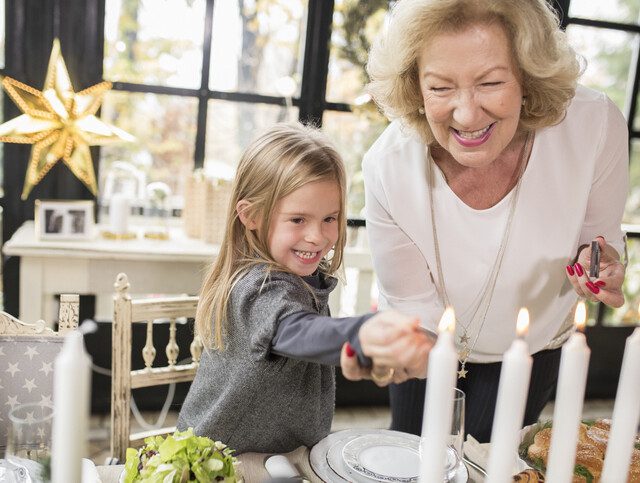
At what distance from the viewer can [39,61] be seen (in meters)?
2.54

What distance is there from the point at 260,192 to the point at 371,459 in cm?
59

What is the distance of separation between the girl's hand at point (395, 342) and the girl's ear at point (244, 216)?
2.22 ft

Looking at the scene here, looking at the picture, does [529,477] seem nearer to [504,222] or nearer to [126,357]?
[504,222]

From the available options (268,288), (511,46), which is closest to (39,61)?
(268,288)

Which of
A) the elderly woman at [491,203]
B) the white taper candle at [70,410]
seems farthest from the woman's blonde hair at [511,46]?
the white taper candle at [70,410]

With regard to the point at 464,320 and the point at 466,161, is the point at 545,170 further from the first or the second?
the point at 464,320

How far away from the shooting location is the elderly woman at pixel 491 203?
1.39 m

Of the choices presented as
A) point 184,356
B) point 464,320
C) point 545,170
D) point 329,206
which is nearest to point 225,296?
point 329,206

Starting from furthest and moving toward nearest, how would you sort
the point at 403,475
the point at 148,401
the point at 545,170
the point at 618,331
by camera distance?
the point at 618,331
the point at 148,401
the point at 545,170
the point at 403,475

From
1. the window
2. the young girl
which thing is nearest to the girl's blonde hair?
the young girl

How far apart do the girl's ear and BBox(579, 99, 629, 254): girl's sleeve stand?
792 mm

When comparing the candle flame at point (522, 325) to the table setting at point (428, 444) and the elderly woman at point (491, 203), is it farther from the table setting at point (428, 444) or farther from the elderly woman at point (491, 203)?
the elderly woman at point (491, 203)

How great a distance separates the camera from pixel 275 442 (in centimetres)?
132

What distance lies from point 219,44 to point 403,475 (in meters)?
2.15
